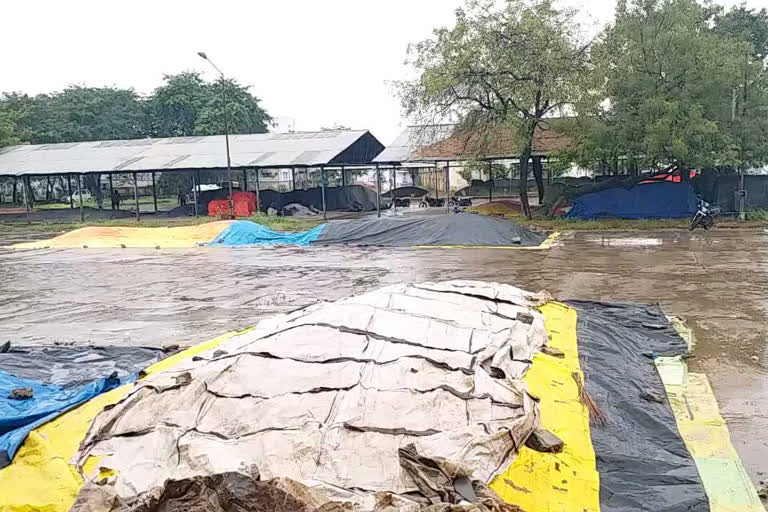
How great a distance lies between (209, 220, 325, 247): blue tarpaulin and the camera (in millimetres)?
18625

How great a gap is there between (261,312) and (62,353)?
2912 millimetres

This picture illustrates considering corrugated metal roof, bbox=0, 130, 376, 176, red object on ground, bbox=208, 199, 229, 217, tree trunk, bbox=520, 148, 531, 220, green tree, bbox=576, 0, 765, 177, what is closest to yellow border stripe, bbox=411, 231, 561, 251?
green tree, bbox=576, 0, 765, 177

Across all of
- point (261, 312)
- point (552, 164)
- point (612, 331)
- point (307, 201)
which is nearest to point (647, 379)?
point (612, 331)

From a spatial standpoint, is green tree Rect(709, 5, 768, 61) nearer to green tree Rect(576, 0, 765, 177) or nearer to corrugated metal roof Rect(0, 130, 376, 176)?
green tree Rect(576, 0, 765, 177)

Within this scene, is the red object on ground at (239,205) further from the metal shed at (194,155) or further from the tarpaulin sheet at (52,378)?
the tarpaulin sheet at (52,378)

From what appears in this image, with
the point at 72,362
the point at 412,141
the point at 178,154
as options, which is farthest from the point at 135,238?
the point at 72,362

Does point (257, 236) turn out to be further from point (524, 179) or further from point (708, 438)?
point (708, 438)

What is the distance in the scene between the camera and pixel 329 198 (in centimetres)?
3091

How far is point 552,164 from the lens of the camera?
27.2 meters

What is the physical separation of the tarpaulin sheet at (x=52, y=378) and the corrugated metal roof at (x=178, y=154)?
64.8ft

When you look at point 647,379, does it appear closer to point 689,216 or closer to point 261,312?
point 261,312

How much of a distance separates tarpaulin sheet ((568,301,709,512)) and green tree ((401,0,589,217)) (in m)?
13.3

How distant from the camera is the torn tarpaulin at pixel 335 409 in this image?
3.31 m

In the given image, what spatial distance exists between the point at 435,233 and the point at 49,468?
561 inches
